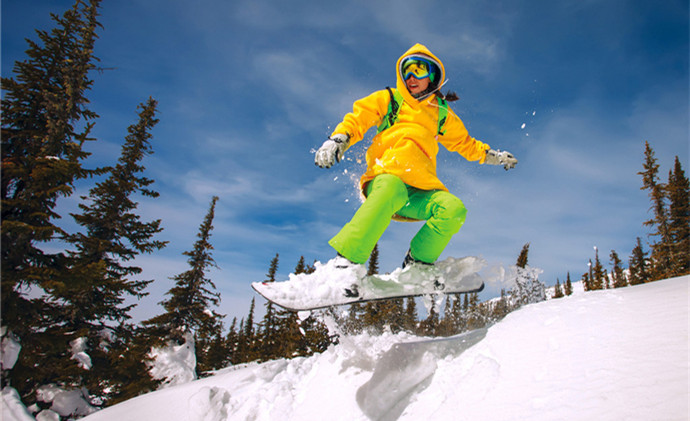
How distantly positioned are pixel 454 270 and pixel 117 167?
641 inches

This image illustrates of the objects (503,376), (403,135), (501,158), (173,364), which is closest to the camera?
(503,376)

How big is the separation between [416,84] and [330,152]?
4.74 feet

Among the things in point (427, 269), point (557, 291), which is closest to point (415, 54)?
point (427, 269)

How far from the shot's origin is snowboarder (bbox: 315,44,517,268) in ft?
9.02

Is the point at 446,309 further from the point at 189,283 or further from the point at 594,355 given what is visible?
the point at 189,283

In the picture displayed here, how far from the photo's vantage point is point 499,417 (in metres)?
1.52

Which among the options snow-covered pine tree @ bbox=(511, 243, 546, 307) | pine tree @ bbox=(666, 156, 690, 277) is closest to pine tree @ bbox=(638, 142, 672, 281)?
pine tree @ bbox=(666, 156, 690, 277)

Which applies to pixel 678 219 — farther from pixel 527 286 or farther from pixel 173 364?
pixel 173 364

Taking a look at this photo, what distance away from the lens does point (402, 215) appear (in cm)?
340

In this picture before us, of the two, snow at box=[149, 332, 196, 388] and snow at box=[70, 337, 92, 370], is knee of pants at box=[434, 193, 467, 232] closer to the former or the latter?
snow at box=[70, 337, 92, 370]

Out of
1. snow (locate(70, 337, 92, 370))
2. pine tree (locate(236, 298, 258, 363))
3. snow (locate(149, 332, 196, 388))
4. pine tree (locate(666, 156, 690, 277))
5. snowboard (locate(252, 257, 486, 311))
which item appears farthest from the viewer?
pine tree (locate(236, 298, 258, 363))

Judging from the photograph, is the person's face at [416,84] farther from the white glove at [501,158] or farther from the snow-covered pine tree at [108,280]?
the snow-covered pine tree at [108,280]

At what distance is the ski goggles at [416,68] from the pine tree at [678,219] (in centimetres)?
2468

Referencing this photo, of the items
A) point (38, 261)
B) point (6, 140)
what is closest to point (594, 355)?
point (38, 261)
